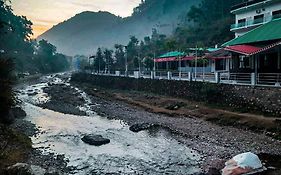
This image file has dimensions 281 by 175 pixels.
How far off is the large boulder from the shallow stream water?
1796mm

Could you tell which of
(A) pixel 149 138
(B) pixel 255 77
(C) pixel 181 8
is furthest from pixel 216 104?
(C) pixel 181 8

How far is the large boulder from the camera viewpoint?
535 inches

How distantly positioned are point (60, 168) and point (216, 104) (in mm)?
16559

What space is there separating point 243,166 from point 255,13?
106 feet

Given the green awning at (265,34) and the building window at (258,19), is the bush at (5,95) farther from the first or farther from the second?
the building window at (258,19)

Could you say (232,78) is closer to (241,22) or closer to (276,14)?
(276,14)

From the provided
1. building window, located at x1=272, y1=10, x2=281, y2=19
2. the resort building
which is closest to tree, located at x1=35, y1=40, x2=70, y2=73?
the resort building

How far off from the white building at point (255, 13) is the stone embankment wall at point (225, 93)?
13880 millimetres

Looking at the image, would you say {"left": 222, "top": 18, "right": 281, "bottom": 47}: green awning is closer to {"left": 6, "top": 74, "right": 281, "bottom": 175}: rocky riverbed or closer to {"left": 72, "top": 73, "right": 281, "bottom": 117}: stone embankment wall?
{"left": 72, "top": 73, "right": 281, "bottom": 117}: stone embankment wall

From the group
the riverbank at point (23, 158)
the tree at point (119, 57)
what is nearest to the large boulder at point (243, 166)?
the riverbank at point (23, 158)

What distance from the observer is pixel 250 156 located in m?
14.1

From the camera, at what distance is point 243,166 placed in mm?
13680

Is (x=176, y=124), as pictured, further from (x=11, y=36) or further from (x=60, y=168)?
(x=11, y=36)

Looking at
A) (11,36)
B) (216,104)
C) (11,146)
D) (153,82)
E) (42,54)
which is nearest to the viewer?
(11,146)
